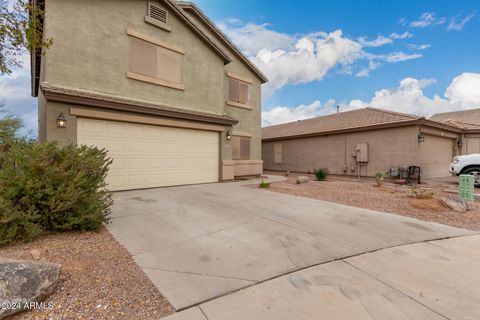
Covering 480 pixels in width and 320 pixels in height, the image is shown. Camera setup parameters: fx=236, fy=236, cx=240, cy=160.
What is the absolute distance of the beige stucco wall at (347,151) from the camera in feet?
42.6

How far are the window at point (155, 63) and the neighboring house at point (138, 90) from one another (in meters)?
0.04

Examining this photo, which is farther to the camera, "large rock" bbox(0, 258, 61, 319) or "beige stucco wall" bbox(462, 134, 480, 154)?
"beige stucco wall" bbox(462, 134, 480, 154)

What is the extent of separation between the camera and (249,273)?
2984mm

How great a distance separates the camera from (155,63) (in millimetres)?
9609

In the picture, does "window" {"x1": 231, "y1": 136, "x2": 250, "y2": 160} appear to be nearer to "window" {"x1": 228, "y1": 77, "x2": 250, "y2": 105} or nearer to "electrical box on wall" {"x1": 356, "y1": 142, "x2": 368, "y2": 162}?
"window" {"x1": 228, "y1": 77, "x2": 250, "y2": 105}

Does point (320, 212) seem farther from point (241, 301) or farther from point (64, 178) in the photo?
point (64, 178)

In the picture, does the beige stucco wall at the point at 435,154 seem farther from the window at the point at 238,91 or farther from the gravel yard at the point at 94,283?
the gravel yard at the point at 94,283

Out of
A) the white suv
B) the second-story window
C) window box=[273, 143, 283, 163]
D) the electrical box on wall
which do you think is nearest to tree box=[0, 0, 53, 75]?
the second-story window

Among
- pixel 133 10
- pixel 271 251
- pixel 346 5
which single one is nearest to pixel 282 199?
pixel 271 251

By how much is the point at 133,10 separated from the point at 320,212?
996cm

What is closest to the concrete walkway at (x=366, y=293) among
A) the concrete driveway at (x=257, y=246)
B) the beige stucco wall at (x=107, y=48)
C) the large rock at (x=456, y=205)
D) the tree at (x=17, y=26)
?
the concrete driveway at (x=257, y=246)

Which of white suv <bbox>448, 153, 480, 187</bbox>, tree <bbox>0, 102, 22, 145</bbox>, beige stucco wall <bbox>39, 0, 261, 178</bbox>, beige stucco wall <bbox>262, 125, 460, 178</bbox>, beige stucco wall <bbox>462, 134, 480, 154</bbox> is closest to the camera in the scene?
beige stucco wall <bbox>39, 0, 261, 178</bbox>

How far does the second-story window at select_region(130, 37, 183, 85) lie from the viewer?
359 inches

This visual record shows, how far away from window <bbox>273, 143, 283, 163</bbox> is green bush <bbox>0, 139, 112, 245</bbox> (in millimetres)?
17711
